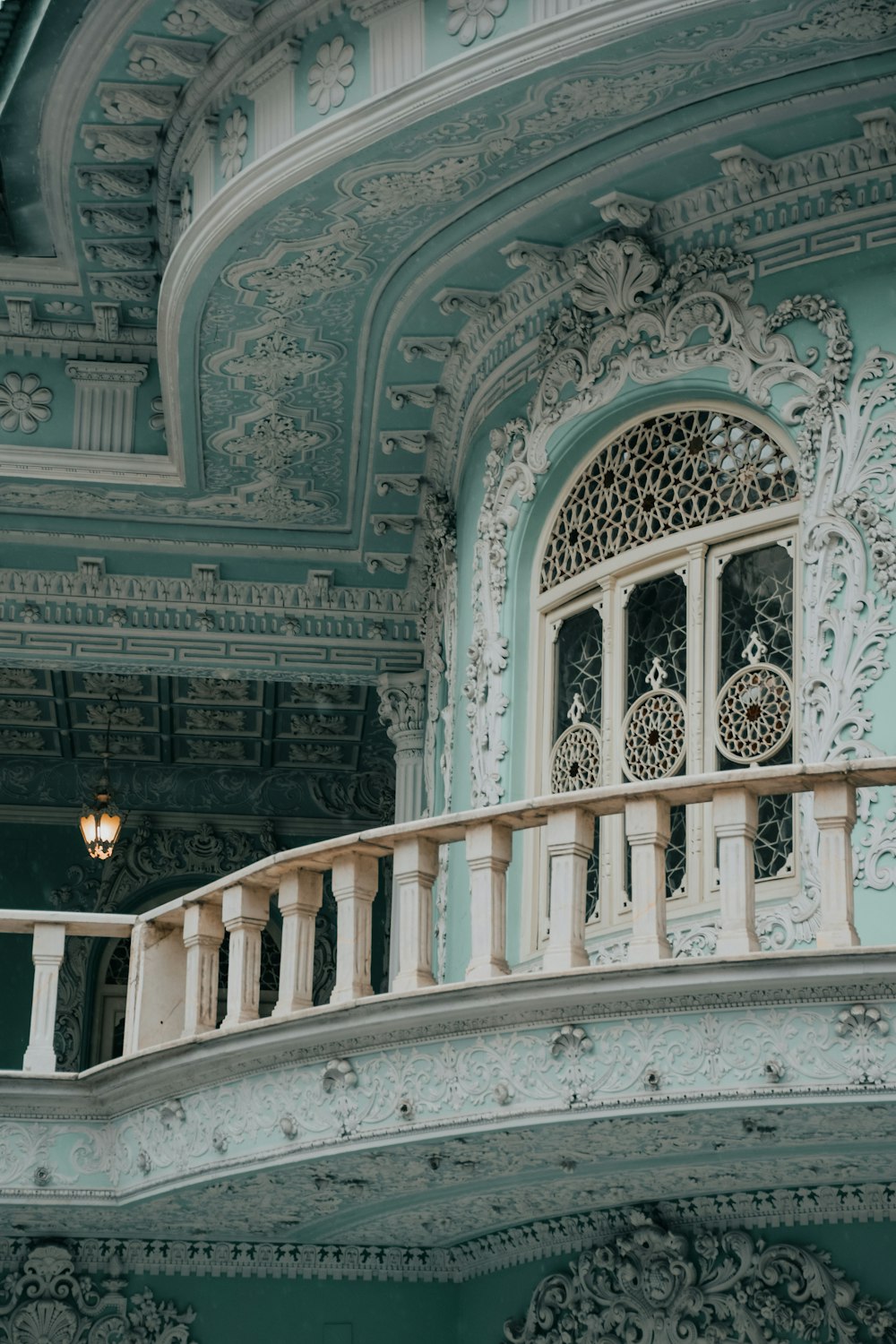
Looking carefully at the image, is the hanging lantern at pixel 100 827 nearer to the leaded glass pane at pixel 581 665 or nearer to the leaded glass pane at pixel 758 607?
the leaded glass pane at pixel 581 665

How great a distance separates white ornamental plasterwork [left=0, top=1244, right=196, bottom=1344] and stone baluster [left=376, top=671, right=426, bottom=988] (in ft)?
9.73

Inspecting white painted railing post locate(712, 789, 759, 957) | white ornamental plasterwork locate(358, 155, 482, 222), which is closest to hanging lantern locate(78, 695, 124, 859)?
white ornamental plasterwork locate(358, 155, 482, 222)

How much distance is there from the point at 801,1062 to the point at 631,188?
435 cm

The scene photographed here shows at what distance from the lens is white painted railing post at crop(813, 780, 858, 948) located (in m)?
8.03

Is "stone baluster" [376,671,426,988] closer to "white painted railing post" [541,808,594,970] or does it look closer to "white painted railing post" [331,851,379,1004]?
"white painted railing post" [331,851,379,1004]

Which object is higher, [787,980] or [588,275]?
[588,275]

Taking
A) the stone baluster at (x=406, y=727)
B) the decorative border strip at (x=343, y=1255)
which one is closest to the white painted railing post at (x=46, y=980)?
the decorative border strip at (x=343, y=1255)

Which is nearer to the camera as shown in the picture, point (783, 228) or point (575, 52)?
point (575, 52)

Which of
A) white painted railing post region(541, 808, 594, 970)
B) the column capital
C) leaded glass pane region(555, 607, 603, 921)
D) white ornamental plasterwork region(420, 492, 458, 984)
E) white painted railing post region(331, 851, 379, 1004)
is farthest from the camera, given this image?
the column capital

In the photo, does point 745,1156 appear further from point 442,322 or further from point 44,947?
point 442,322

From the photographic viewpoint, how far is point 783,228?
10.2 metres

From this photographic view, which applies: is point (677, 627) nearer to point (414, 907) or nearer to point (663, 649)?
point (663, 649)

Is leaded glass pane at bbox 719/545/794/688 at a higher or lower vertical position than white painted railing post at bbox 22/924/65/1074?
higher

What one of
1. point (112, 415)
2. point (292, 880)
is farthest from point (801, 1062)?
point (112, 415)
